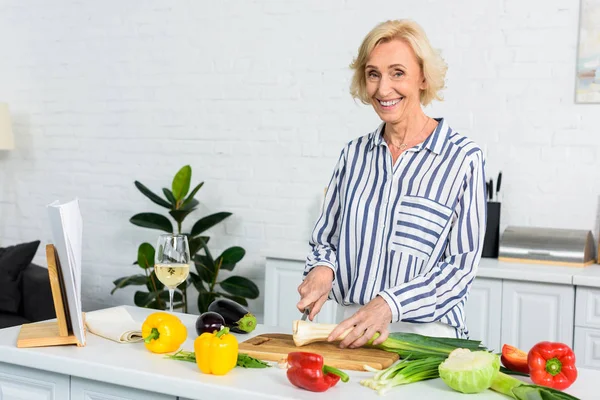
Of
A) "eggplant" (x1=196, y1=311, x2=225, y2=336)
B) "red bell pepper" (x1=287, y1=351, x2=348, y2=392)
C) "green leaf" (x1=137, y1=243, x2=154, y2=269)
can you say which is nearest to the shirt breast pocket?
"eggplant" (x1=196, y1=311, x2=225, y2=336)

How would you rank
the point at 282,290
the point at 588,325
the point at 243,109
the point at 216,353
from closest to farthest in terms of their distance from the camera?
the point at 216,353, the point at 588,325, the point at 282,290, the point at 243,109

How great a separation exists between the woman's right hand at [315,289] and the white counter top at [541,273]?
1.21m

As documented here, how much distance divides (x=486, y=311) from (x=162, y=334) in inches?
68.8

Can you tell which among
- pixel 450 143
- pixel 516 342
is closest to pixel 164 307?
pixel 516 342

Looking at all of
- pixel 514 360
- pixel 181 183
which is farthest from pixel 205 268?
pixel 514 360

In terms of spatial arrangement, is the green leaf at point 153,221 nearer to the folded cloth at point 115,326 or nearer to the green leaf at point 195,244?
the green leaf at point 195,244

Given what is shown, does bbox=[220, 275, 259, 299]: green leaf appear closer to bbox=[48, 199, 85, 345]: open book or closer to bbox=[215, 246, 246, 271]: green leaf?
bbox=[215, 246, 246, 271]: green leaf

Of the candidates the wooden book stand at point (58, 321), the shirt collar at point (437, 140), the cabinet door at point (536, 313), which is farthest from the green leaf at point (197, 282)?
the shirt collar at point (437, 140)

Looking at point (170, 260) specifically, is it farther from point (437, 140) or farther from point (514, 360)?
point (514, 360)

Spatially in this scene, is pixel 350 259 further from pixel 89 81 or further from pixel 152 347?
pixel 89 81

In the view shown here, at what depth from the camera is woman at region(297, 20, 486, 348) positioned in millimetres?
2170

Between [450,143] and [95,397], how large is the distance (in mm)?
1161

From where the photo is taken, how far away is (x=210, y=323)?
211 cm

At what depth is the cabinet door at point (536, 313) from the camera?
3.19 m
